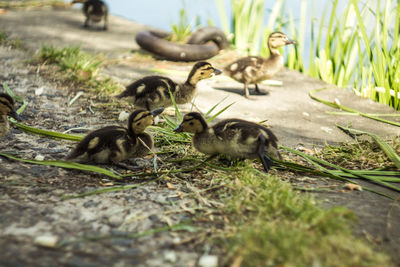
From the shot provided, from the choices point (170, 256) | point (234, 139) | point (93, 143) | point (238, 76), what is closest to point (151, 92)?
point (93, 143)

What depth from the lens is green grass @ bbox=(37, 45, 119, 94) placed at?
209 inches

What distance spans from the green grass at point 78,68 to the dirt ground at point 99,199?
23cm

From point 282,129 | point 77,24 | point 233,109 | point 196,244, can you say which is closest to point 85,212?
point 196,244

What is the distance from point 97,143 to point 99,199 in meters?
0.59

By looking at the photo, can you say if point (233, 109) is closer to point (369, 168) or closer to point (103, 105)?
point (103, 105)

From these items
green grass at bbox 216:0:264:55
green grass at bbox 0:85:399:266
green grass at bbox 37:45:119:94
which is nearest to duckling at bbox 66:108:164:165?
green grass at bbox 0:85:399:266

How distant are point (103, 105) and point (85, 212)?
8.33 ft

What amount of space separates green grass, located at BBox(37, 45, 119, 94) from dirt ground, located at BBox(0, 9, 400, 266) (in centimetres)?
23

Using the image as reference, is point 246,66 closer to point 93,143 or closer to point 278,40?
point 278,40

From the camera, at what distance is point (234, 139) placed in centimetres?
293

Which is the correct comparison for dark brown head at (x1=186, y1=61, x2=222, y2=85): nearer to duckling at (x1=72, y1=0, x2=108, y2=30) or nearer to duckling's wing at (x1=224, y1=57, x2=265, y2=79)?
duckling's wing at (x1=224, y1=57, x2=265, y2=79)

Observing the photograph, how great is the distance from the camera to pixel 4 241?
77.5 inches

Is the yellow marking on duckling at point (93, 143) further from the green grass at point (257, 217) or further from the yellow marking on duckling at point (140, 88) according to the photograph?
the yellow marking on duckling at point (140, 88)

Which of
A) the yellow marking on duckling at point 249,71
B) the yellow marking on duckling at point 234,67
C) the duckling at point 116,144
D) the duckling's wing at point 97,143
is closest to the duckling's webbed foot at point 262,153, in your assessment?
the duckling at point 116,144
